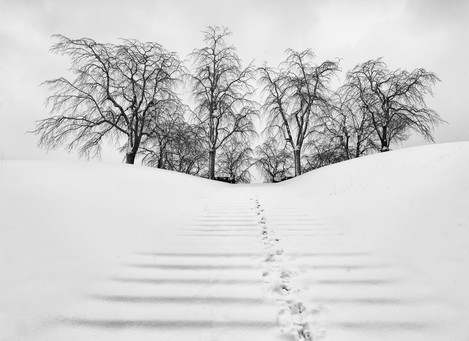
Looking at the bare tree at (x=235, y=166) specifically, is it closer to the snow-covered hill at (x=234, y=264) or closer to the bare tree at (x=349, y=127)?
the bare tree at (x=349, y=127)

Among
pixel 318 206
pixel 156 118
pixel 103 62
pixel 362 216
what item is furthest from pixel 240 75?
pixel 362 216

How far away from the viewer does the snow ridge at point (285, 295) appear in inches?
84.8

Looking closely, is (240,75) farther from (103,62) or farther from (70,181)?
(70,181)

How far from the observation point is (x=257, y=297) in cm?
261

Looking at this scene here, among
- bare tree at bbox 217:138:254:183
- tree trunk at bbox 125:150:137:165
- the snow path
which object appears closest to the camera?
the snow path

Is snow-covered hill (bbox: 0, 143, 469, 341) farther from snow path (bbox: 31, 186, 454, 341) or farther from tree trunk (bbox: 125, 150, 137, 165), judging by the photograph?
tree trunk (bbox: 125, 150, 137, 165)

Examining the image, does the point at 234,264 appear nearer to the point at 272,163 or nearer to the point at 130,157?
the point at 130,157

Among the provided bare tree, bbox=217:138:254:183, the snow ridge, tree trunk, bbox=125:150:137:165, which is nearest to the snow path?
the snow ridge

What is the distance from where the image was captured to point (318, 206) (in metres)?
6.48

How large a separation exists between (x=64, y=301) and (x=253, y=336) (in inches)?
79.3

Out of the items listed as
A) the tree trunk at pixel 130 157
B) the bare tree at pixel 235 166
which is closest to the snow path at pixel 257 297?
the tree trunk at pixel 130 157

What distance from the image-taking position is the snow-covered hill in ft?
7.23

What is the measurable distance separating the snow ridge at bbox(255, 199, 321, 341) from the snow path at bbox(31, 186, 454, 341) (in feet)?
0.03

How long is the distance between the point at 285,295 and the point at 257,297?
326 millimetres
